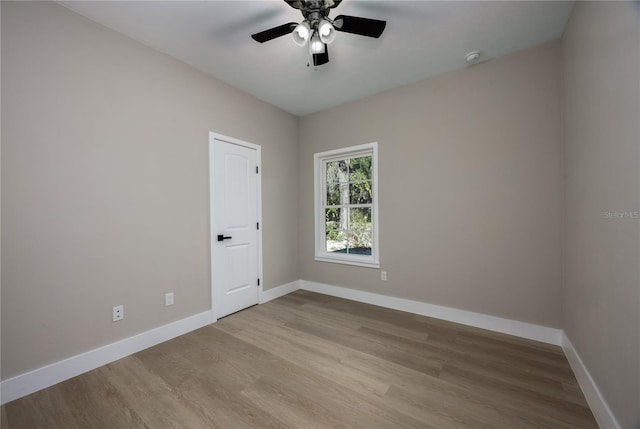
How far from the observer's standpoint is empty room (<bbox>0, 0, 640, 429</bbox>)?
150cm

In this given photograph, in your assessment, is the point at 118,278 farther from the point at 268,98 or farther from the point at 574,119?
the point at 574,119

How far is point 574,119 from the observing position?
192 cm

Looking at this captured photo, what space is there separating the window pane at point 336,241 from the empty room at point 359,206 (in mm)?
367

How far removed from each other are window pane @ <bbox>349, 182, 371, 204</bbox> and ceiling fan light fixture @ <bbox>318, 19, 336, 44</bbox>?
6.46 ft

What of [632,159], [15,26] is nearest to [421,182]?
[632,159]

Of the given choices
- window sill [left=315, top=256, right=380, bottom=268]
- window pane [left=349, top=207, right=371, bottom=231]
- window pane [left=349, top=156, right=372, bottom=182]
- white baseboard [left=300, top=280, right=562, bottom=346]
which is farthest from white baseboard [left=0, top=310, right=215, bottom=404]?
window pane [left=349, top=156, right=372, bottom=182]

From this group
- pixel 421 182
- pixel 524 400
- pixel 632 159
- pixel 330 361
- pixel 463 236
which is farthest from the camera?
pixel 421 182

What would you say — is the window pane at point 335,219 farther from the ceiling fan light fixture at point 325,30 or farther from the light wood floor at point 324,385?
the ceiling fan light fixture at point 325,30

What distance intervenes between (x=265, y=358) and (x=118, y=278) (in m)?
1.44

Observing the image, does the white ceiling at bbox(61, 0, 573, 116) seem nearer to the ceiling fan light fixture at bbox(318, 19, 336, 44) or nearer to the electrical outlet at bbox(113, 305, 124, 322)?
the ceiling fan light fixture at bbox(318, 19, 336, 44)

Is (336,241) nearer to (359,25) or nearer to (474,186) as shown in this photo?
(474,186)

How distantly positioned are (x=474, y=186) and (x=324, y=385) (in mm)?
2399

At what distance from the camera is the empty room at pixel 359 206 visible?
1.50 meters

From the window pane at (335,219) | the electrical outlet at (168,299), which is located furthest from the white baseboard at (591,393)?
the electrical outlet at (168,299)
